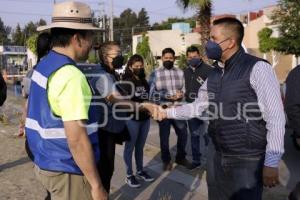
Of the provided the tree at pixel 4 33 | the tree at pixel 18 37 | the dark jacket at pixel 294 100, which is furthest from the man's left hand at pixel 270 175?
the tree at pixel 4 33

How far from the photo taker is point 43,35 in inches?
177

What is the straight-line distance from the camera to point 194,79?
21.5 feet

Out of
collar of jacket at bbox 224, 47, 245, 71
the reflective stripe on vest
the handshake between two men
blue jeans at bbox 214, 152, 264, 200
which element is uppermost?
collar of jacket at bbox 224, 47, 245, 71

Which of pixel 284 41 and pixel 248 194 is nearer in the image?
pixel 248 194

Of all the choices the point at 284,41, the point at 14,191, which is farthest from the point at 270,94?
the point at 284,41

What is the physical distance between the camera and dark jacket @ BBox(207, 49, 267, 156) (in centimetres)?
302

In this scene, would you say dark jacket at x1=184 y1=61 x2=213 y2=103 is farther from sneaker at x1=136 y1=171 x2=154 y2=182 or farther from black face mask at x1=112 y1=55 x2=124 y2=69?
black face mask at x1=112 y1=55 x2=124 y2=69

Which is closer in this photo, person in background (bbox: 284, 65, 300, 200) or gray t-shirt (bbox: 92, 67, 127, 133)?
person in background (bbox: 284, 65, 300, 200)

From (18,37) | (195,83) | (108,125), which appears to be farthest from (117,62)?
(18,37)

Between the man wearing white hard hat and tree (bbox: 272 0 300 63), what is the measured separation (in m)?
14.9

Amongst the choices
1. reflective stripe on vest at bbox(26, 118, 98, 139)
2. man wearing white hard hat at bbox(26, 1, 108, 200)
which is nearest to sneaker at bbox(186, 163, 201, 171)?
man wearing white hard hat at bbox(26, 1, 108, 200)

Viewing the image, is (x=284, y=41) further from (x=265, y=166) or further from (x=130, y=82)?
(x=265, y=166)

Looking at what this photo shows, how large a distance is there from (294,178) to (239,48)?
3.17 metres

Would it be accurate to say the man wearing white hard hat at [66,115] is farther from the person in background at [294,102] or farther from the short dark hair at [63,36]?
the person in background at [294,102]
